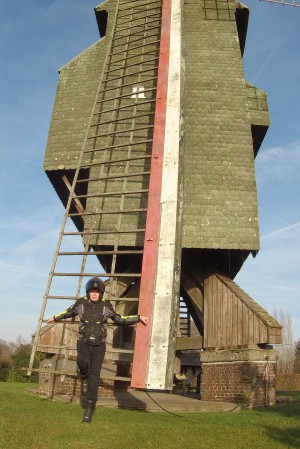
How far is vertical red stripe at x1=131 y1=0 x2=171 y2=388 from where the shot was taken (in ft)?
22.6

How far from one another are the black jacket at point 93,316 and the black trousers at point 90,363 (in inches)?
7.0

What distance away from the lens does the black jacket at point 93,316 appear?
5.63 meters

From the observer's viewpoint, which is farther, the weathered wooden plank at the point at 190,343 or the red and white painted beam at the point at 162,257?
the weathered wooden plank at the point at 190,343

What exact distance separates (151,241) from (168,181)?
1287 millimetres

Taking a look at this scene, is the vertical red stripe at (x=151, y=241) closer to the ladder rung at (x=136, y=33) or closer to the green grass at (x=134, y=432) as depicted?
the green grass at (x=134, y=432)

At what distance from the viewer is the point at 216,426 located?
572 centimetres

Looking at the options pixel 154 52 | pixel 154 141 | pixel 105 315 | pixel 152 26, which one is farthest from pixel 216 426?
pixel 152 26

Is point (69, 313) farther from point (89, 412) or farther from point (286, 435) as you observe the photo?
point (286, 435)

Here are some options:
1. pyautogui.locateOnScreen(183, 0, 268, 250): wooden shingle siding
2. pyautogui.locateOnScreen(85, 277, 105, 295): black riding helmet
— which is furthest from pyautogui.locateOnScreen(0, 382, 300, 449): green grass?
pyautogui.locateOnScreen(183, 0, 268, 250): wooden shingle siding

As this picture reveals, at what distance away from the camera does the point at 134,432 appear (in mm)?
5027

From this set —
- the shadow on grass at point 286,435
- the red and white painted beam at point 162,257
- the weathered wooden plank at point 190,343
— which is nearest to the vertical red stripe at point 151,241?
the red and white painted beam at point 162,257

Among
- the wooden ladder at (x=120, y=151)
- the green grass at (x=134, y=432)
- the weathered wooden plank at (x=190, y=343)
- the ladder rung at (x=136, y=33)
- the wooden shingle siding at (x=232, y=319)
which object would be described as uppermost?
the ladder rung at (x=136, y=33)

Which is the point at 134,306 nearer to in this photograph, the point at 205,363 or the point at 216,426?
the point at 205,363

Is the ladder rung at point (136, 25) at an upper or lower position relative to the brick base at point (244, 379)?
upper
